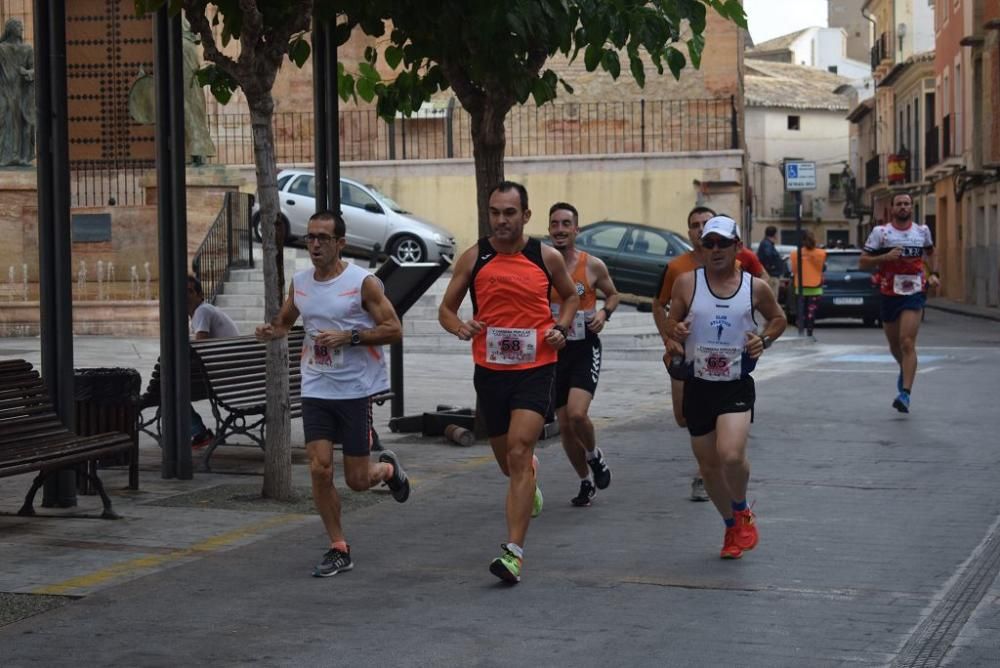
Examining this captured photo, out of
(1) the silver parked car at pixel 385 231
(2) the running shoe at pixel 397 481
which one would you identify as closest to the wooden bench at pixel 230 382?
(2) the running shoe at pixel 397 481

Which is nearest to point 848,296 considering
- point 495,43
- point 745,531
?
point 495,43

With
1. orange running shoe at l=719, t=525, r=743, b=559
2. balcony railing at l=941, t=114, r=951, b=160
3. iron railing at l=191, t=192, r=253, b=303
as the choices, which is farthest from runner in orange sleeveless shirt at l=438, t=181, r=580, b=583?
balcony railing at l=941, t=114, r=951, b=160

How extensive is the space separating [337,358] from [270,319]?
6.68 ft

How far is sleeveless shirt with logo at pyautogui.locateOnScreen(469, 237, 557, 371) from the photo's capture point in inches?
315

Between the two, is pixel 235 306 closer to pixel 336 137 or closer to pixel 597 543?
pixel 336 137

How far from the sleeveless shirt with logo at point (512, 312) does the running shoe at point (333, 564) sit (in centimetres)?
109

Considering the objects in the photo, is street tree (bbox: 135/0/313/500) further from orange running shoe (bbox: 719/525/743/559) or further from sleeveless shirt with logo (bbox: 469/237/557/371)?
orange running shoe (bbox: 719/525/743/559)

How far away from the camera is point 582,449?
990 centimetres

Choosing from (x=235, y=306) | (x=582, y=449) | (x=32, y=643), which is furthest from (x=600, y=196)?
(x=32, y=643)

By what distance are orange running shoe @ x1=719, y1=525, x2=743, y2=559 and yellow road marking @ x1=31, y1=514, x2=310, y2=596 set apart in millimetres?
2466

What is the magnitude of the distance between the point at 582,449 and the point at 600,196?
27.4 m

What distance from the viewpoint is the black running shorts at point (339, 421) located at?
800cm

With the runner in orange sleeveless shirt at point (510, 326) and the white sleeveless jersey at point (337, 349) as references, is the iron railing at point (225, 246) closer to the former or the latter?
the white sleeveless jersey at point (337, 349)

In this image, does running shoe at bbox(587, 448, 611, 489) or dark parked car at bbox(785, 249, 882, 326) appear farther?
dark parked car at bbox(785, 249, 882, 326)
